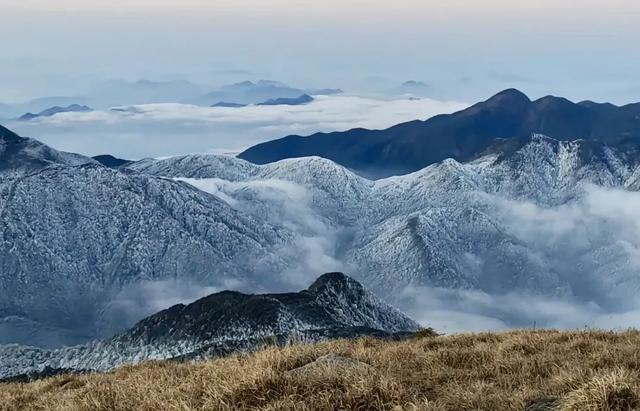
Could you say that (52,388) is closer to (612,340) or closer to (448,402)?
(448,402)

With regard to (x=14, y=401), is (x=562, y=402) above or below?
above

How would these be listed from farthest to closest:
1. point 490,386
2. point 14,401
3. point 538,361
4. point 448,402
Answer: point 14,401 → point 538,361 → point 490,386 → point 448,402

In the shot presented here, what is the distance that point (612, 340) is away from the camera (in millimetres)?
17141

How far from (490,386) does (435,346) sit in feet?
18.8

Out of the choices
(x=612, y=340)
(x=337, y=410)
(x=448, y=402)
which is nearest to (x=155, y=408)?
(x=337, y=410)

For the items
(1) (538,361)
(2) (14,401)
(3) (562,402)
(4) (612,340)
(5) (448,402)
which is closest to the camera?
(3) (562,402)

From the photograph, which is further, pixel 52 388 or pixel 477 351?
pixel 52 388

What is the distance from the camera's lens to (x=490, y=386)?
12.2 metres

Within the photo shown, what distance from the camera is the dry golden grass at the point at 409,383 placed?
10969 millimetres

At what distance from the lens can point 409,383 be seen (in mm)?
12938

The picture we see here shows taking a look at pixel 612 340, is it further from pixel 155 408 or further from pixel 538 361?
pixel 155 408

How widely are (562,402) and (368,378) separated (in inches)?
113

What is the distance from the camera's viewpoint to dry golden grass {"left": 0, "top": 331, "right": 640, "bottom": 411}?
11.0 metres

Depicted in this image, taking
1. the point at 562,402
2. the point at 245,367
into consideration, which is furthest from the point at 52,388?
the point at 562,402
